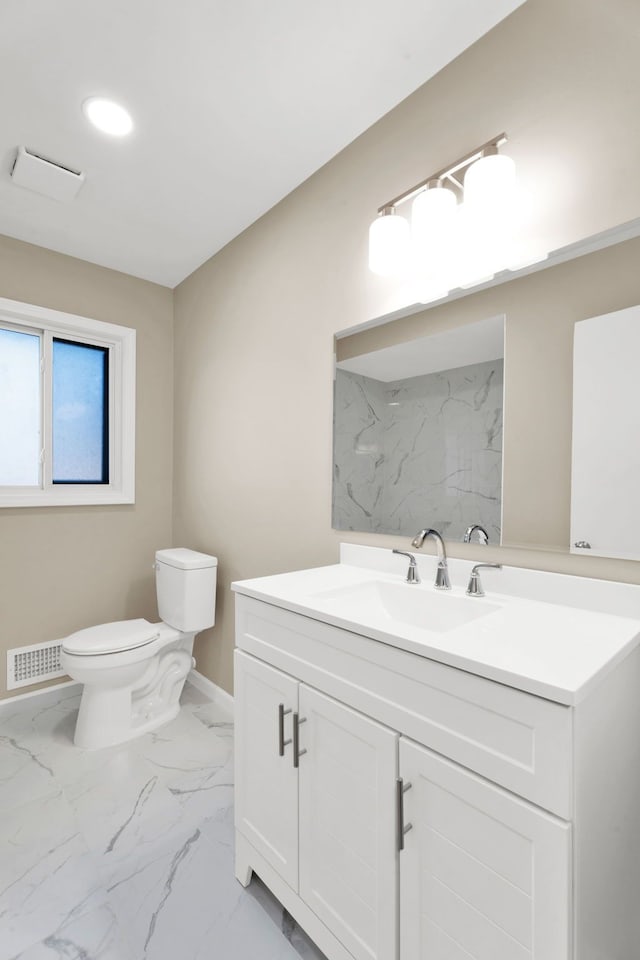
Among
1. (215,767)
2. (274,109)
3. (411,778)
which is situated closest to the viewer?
(411,778)

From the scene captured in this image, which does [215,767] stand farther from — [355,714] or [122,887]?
[355,714]

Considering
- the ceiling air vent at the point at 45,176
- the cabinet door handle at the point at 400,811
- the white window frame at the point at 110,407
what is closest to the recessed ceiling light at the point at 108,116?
the ceiling air vent at the point at 45,176

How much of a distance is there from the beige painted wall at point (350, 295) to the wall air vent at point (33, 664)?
746 millimetres

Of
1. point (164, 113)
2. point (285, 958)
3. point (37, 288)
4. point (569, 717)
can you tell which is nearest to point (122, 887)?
point (285, 958)

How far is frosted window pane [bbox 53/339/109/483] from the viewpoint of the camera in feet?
8.22

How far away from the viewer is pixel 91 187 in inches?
74.5

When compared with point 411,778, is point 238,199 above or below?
above

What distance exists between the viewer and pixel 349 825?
961mm

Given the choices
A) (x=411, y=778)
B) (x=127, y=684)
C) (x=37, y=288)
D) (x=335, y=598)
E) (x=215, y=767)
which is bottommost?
(x=215, y=767)

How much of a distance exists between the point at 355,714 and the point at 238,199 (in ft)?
6.68

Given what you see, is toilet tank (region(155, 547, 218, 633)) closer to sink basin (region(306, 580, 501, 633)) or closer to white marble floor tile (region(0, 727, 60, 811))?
white marble floor tile (region(0, 727, 60, 811))

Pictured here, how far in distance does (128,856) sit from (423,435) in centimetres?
160

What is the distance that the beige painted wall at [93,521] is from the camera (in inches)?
89.6

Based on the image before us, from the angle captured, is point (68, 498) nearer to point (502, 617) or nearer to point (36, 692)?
point (36, 692)
